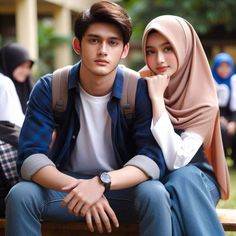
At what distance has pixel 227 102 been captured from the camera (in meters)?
7.47

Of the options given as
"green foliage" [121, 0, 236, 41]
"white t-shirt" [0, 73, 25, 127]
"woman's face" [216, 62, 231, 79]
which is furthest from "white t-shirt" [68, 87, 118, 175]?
"green foliage" [121, 0, 236, 41]

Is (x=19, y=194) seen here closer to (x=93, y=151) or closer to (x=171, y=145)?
(x=93, y=151)

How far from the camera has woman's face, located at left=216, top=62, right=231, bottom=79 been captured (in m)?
7.76

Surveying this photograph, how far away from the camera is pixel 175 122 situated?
3191mm

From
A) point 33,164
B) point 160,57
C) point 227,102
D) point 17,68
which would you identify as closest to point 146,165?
point 33,164

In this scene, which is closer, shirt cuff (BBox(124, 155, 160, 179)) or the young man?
the young man

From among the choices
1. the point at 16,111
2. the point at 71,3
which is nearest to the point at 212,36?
the point at 71,3

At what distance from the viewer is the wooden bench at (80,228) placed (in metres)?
2.99

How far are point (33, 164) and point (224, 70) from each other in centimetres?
532

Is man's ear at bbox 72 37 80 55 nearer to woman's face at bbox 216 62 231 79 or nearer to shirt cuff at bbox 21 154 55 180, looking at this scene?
shirt cuff at bbox 21 154 55 180

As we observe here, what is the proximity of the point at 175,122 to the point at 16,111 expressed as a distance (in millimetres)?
1032

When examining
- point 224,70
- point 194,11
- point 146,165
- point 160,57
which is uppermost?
point 160,57

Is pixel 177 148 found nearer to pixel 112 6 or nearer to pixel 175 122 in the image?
pixel 175 122

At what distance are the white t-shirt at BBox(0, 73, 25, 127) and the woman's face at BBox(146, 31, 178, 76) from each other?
2.90 feet
